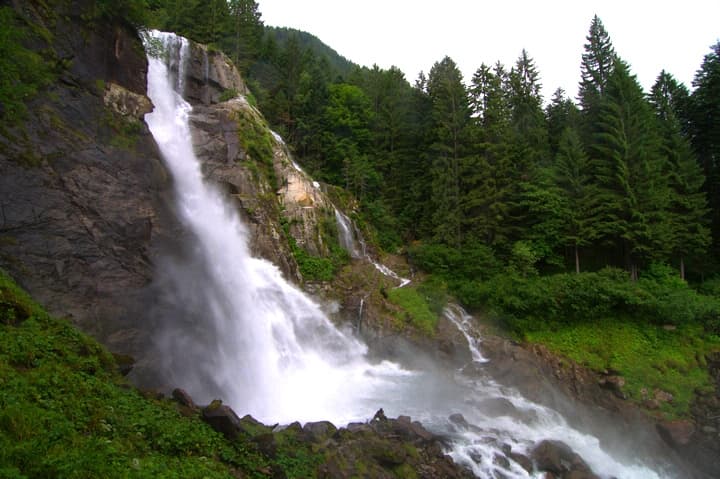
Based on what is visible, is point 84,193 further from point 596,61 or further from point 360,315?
point 596,61

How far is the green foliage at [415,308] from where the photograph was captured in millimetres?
20156

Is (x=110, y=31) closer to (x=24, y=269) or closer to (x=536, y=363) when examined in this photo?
(x=24, y=269)

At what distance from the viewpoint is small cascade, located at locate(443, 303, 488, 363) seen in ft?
62.8

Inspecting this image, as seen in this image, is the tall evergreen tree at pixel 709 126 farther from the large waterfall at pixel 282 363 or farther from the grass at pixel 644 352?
the large waterfall at pixel 282 363

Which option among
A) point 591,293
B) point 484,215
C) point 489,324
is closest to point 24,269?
point 489,324

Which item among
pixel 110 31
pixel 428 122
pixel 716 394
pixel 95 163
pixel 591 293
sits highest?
pixel 428 122

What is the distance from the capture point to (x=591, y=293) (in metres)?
20.0

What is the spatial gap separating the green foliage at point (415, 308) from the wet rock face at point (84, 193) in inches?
465

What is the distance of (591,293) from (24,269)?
21.9 m

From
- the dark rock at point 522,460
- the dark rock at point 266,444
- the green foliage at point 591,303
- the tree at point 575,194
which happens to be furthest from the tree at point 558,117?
the dark rock at point 266,444

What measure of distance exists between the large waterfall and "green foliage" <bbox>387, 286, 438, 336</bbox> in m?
1.36

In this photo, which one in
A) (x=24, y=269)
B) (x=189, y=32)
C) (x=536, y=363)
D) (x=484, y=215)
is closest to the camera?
(x=24, y=269)

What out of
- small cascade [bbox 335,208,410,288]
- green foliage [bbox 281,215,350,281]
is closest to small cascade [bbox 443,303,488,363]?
small cascade [bbox 335,208,410,288]

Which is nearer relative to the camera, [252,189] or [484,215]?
[252,189]
